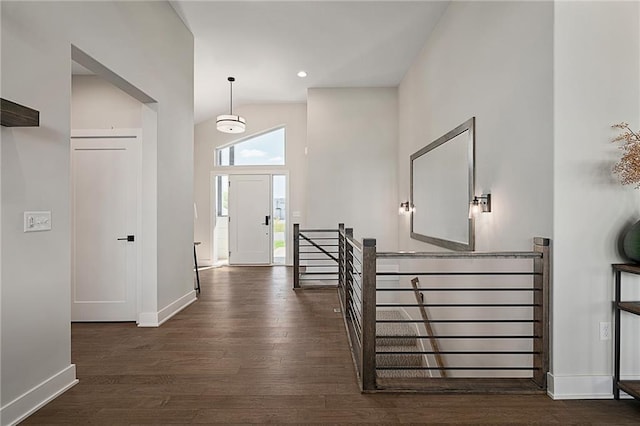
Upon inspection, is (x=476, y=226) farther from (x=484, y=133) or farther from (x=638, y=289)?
(x=638, y=289)

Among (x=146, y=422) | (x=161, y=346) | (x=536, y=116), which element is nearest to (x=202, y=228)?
(x=161, y=346)

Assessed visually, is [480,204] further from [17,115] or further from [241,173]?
[241,173]

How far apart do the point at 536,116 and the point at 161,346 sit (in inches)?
133

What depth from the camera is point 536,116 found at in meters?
2.42

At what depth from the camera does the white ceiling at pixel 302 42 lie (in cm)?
412

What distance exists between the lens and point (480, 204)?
322 centimetres

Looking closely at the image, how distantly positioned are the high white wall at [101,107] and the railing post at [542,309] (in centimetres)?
383

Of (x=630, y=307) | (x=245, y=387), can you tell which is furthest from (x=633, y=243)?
(x=245, y=387)

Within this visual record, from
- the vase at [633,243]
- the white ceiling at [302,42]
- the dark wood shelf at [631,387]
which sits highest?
the white ceiling at [302,42]

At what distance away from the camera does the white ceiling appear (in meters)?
4.12

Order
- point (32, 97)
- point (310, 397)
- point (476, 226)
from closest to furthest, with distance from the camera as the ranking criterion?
point (32, 97), point (310, 397), point (476, 226)

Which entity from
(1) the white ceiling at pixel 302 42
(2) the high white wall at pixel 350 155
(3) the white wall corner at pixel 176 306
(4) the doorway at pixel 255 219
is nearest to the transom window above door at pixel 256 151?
(4) the doorway at pixel 255 219

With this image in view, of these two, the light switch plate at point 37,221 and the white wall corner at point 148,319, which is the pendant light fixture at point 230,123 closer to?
the white wall corner at point 148,319

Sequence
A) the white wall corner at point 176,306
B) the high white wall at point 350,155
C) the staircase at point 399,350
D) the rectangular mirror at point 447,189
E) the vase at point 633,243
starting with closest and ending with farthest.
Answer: the vase at point 633,243 < the rectangular mirror at point 447,189 < the white wall corner at point 176,306 < the staircase at point 399,350 < the high white wall at point 350,155
